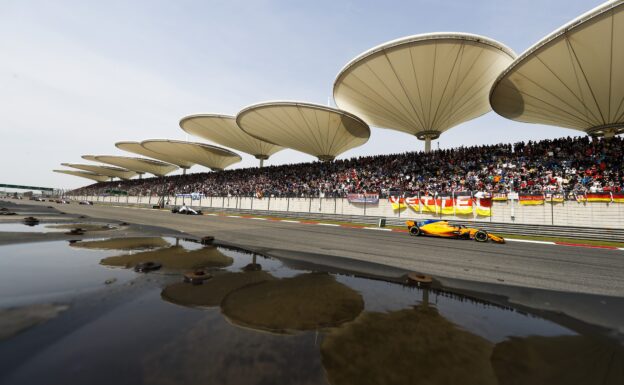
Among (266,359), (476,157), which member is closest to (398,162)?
(476,157)

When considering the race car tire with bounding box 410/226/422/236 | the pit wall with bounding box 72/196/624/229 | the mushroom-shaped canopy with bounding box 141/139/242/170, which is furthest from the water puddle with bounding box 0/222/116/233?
the mushroom-shaped canopy with bounding box 141/139/242/170

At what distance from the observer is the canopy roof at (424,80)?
66.2 ft

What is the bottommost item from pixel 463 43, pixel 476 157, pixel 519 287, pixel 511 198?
pixel 519 287

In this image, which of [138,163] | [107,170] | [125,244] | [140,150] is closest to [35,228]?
[125,244]

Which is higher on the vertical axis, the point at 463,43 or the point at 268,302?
the point at 463,43

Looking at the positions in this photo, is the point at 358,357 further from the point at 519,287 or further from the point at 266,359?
the point at 519,287

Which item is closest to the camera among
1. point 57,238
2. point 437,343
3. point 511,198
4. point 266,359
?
point 266,359

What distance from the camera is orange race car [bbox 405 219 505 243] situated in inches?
492

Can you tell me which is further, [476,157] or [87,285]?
[476,157]

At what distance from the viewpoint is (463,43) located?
63.9 feet

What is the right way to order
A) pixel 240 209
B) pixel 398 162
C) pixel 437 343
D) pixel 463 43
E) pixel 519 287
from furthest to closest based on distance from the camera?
pixel 240 209, pixel 398 162, pixel 463 43, pixel 519 287, pixel 437 343

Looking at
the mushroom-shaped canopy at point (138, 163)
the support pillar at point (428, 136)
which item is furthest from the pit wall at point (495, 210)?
the mushroom-shaped canopy at point (138, 163)

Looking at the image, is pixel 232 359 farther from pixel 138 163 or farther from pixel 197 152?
pixel 138 163

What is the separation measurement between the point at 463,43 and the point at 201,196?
37394mm
